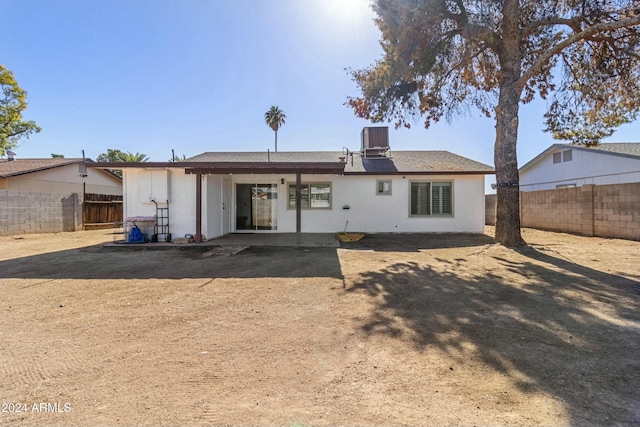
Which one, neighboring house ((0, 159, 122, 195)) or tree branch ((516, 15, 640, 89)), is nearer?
tree branch ((516, 15, 640, 89))

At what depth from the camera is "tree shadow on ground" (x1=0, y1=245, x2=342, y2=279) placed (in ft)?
20.4

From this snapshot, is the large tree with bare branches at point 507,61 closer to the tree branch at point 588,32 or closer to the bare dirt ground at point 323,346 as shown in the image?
the tree branch at point 588,32

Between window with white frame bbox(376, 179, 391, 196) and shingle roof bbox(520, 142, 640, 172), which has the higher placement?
shingle roof bbox(520, 142, 640, 172)

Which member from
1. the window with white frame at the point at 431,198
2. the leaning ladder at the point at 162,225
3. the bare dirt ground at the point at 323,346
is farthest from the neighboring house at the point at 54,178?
the window with white frame at the point at 431,198

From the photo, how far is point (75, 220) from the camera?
15.5 m

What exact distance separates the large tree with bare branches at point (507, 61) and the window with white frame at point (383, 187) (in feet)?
9.34

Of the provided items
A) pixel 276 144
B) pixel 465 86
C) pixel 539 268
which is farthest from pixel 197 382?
pixel 276 144

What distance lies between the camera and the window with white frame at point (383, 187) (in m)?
12.6

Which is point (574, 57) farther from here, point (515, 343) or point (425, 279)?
point (515, 343)

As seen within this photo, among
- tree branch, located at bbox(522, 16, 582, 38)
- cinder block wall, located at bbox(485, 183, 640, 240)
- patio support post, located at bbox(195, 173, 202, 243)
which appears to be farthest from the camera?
patio support post, located at bbox(195, 173, 202, 243)

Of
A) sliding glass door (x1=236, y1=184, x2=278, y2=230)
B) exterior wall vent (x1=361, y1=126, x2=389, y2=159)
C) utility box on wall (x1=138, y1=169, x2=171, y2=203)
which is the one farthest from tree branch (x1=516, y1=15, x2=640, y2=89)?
utility box on wall (x1=138, y1=169, x2=171, y2=203)

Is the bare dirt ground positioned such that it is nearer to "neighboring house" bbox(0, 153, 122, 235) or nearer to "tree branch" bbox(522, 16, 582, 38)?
"tree branch" bbox(522, 16, 582, 38)

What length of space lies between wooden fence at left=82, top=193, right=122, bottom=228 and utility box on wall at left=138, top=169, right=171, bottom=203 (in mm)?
8380

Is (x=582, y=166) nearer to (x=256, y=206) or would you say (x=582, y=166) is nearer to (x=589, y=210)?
(x=589, y=210)
